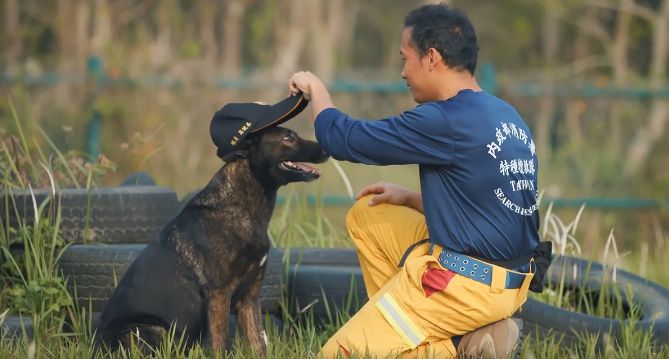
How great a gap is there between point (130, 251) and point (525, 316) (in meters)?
1.97

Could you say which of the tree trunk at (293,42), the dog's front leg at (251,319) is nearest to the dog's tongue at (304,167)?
the dog's front leg at (251,319)

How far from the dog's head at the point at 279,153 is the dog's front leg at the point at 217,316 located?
22.3 inches

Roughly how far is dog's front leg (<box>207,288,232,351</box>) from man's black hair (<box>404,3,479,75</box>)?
134cm

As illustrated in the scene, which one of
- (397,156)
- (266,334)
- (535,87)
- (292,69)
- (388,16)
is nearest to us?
(397,156)

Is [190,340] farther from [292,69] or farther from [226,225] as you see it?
[292,69]

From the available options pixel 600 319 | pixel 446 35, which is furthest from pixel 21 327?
pixel 600 319

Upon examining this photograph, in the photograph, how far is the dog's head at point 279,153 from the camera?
16.5ft

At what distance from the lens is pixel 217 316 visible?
488 centimetres

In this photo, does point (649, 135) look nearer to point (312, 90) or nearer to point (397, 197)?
point (397, 197)

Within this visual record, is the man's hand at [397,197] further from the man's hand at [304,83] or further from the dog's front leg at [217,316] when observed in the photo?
the dog's front leg at [217,316]

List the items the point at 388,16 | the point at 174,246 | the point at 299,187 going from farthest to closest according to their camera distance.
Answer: the point at 388,16 < the point at 299,187 < the point at 174,246

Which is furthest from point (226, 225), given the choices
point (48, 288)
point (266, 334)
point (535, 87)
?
point (535, 87)

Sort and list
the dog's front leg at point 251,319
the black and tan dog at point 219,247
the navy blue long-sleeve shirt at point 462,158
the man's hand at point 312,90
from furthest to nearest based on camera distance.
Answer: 1. the dog's front leg at point 251,319
2. the black and tan dog at point 219,247
3. the man's hand at point 312,90
4. the navy blue long-sleeve shirt at point 462,158

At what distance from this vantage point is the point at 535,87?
11883mm
